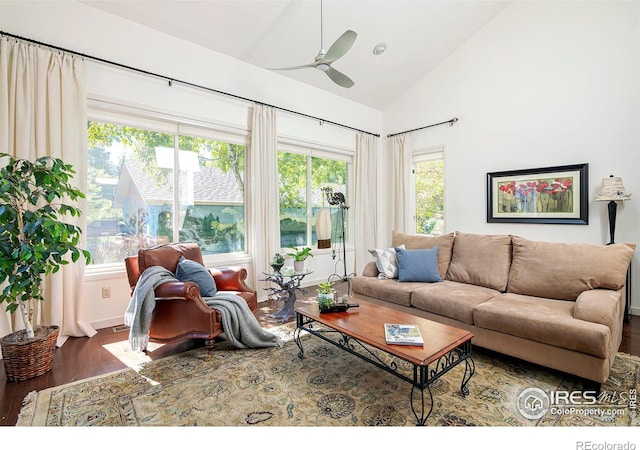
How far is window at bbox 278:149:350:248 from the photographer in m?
4.88

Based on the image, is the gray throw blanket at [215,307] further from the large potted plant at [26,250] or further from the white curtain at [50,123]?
the white curtain at [50,123]

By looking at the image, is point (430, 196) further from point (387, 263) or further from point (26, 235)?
point (26, 235)

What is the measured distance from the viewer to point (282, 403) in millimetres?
1876

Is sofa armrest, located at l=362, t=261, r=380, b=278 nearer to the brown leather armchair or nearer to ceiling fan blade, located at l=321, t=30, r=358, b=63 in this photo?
the brown leather armchair

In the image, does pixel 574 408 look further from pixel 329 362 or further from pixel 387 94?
pixel 387 94

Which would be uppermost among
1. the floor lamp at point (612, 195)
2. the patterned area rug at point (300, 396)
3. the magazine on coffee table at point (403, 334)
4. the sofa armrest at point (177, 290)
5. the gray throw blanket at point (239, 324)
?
the floor lamp at point (612, 195)

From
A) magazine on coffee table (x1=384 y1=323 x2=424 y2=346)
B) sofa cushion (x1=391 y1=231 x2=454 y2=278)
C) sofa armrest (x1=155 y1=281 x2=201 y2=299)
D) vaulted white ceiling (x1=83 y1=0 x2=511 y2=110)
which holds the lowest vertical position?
magazine on coffee table (x1=384 y1=323 x2=424 y2=346)

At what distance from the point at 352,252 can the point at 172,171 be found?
3320 mm

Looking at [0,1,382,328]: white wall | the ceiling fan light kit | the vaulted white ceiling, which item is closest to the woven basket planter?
[0,1,382,328]: white wall

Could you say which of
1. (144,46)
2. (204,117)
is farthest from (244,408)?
(144,46)

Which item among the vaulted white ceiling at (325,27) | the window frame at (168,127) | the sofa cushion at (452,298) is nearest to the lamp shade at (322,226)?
the window frame at (168,127)

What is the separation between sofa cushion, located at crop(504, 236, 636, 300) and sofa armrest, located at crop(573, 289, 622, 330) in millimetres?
204

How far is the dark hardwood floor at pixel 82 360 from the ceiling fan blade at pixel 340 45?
2.66 m

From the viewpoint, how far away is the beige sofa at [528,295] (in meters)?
2.03
